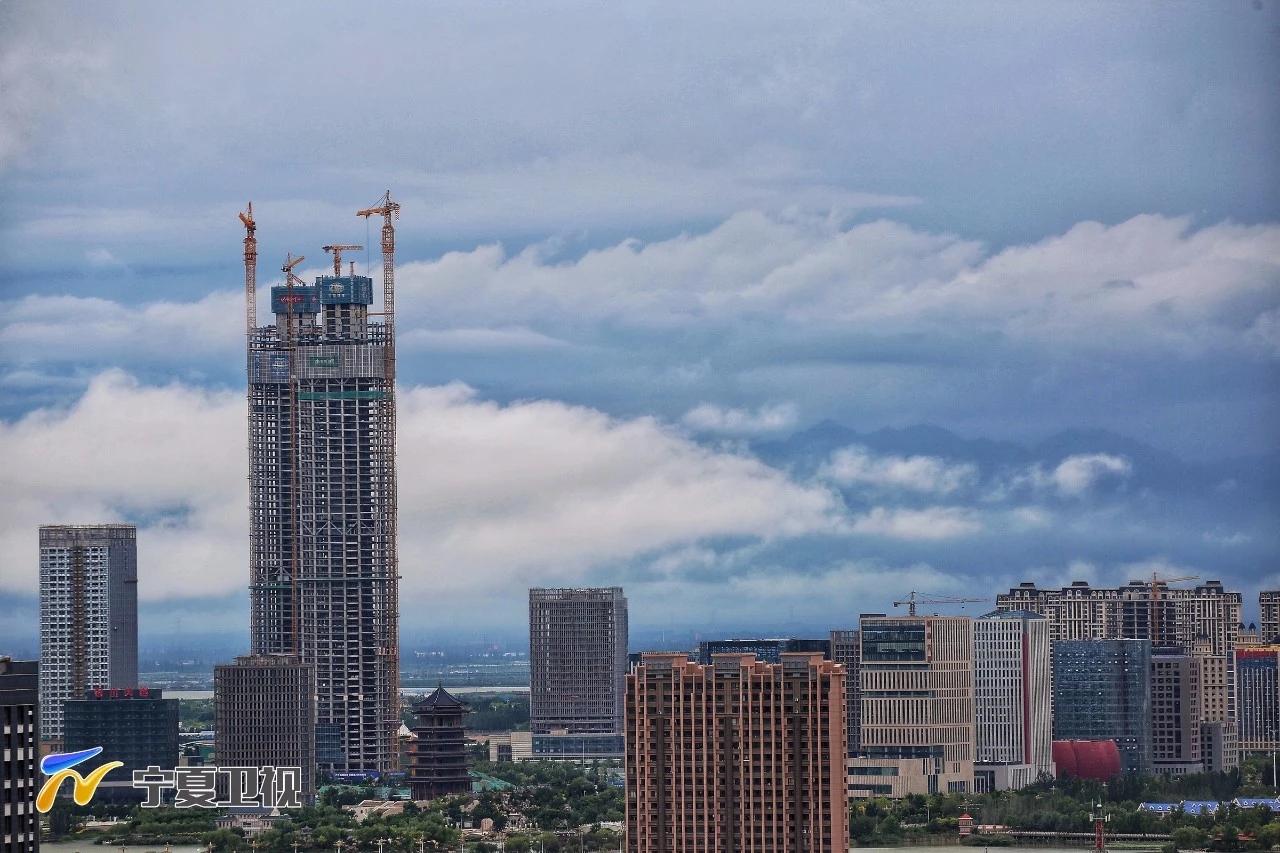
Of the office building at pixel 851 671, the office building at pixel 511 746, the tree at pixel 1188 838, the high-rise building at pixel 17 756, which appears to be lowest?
the tree at pixel 1188 838

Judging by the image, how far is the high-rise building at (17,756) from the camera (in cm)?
1316

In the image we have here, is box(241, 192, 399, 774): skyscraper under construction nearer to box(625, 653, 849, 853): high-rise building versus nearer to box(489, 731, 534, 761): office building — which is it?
box(489, 731, 534, 761): office building

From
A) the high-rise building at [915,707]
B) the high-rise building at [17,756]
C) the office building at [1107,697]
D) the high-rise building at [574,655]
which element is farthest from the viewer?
the high-rise building at [574,655]

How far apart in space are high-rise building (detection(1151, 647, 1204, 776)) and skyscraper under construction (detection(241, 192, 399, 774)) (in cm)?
1364

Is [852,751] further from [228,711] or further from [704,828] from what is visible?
[704,828]

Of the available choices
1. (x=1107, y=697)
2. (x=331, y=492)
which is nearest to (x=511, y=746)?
(x=331, y=492)

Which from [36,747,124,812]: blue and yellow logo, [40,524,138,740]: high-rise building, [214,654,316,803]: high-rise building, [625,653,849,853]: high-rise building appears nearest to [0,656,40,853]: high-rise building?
[36,747,124,812]: blue and yellow logo

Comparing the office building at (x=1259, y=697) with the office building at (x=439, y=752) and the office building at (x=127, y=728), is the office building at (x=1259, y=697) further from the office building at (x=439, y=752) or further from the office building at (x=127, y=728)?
the office building at (x=127, y=728)

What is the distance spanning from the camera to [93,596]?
47.8m

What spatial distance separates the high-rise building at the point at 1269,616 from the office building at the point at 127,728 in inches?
752

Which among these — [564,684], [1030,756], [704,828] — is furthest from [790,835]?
[564,684]

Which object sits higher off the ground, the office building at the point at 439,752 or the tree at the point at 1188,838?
the office building at the point at 439,752

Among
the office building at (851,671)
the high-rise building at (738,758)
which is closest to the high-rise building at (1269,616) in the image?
the office building at (851,671)

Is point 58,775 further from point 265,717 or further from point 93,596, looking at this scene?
point 93,596
